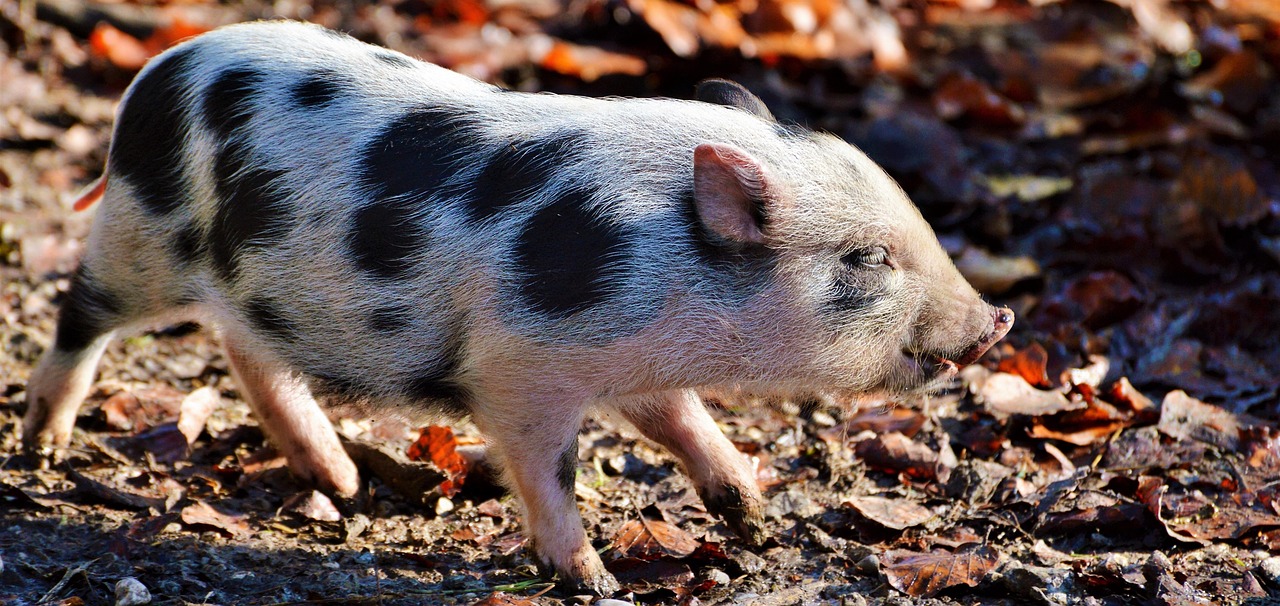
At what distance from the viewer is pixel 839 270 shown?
3307 mm

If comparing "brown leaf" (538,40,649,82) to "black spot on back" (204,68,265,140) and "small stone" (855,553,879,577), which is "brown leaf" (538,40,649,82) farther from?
"small stone" (855,553,879,577)

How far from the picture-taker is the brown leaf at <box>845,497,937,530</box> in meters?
3.70

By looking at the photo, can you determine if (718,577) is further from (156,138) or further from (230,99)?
(156,138)

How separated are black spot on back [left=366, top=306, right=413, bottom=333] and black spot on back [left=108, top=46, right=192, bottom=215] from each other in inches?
28.6

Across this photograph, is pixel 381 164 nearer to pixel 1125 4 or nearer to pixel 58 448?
pixel 58 448

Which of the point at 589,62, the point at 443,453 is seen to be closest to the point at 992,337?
the point at 443,453

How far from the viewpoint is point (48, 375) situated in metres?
4.00

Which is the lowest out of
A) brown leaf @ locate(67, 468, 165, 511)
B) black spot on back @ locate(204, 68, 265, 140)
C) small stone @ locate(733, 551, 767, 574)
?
small stone @ locate(733, 551, 767, 574)

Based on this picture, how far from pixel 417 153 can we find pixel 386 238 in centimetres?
24

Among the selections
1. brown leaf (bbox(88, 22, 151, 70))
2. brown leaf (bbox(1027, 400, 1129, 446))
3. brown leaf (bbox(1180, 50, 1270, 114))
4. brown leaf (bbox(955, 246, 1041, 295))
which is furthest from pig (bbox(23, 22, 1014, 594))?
brown leaf (bbox(1180, 50, 1270, 114))

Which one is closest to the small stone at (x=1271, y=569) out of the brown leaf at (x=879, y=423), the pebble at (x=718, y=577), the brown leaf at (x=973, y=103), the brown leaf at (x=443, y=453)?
the brown leaf at (x=879, y=423)

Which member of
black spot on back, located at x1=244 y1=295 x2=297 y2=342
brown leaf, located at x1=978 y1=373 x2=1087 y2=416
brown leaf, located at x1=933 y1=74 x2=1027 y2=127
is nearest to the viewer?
black spot on back, located at x1=244 y1=295 x2=297 y2=342

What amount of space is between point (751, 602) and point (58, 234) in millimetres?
3692

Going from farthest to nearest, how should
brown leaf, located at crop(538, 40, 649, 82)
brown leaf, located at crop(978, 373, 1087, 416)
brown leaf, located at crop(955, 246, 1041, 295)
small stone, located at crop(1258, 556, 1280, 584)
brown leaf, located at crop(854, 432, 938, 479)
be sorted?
1. brown leaf, located at crop(538, 40, 649, 82)
2. brown leaf, located at crop(955, 246, 1041, 295)
3. brown leaf, located at crop(978, 373, 1087, 416)
4. brown leaf, located at crop(854, 432, 938, 479)
5. small stone, located at crop(1258, 556, 1280, 584)
